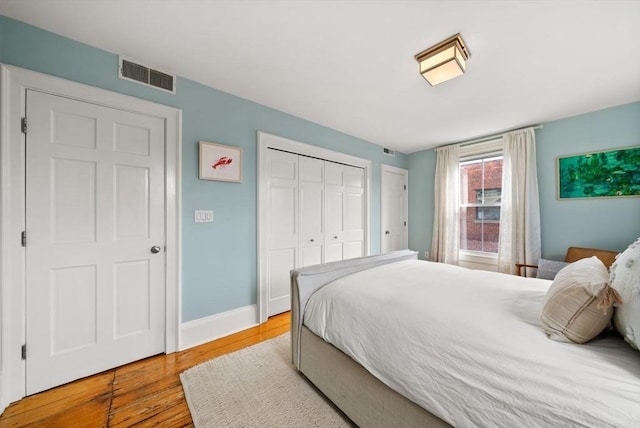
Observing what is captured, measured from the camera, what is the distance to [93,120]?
1829mm

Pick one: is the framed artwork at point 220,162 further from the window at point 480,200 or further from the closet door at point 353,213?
the window at point 480,200

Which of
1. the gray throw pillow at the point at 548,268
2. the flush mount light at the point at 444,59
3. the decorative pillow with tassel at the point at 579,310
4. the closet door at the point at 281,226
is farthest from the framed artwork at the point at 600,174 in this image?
the closet door at the point at 281,226

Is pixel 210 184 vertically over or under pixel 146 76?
under

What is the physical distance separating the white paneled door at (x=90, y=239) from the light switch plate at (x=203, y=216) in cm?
28

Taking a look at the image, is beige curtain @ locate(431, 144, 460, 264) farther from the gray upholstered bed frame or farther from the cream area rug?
the cream area rug

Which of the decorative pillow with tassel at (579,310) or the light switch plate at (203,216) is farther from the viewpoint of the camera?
the light switch plate at (203,216)

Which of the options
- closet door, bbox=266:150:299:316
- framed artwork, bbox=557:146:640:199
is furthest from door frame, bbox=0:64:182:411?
framed artwork, bbox=557:146:640:199

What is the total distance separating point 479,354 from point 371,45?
79.2 inches

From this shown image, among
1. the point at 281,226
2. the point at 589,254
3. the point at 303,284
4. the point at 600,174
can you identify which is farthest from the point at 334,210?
the point at 600,174

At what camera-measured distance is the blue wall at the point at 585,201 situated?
266cm

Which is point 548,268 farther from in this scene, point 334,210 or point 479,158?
→ point 334,210

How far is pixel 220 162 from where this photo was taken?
2.39 meters

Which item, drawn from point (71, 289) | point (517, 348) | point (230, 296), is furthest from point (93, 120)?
point (517, 348)

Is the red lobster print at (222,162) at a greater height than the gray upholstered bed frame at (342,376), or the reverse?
the red lobster print at (222,162)
